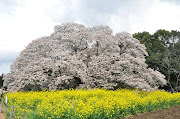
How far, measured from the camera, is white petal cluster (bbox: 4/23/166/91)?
15.5 m

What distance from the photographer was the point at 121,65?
16859mm

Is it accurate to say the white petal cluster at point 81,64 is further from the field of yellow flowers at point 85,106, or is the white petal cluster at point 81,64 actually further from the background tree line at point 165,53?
the background tree line at point 165,53

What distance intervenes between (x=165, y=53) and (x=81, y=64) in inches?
701

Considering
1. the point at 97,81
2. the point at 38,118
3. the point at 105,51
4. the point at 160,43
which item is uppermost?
the point at 160,43

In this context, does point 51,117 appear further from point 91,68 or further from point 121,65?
point 121,65

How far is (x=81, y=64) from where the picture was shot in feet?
52.5

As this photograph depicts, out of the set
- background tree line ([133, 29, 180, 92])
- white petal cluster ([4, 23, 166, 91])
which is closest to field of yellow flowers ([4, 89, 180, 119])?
white petal cluster ([4, 23, 166, 91])

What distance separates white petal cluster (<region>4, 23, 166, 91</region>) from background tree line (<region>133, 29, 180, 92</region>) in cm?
1022

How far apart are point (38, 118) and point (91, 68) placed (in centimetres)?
859

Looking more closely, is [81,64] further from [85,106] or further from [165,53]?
[165,53]

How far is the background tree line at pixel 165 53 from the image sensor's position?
28109 mm

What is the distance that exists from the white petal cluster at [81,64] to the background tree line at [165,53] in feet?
33.5

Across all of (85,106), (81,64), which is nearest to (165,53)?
(81,64)

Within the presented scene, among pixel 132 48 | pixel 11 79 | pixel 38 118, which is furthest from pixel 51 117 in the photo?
pixel 132 48
